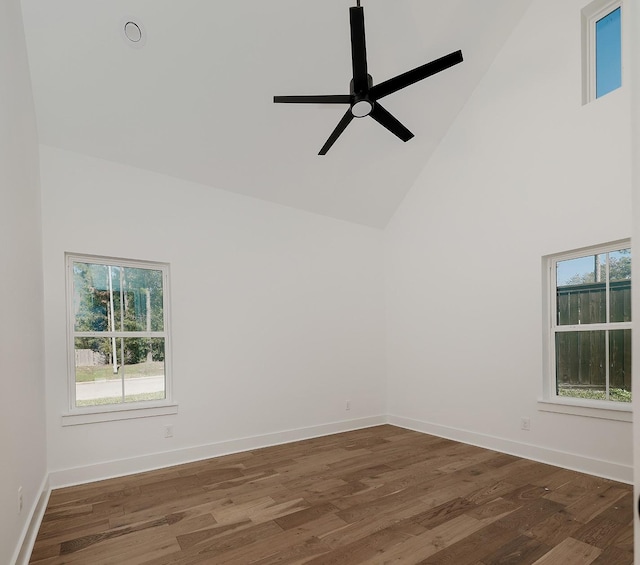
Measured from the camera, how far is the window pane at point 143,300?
3936 mm

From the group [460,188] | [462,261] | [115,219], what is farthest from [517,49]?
[115,219]

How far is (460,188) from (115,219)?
3669mm

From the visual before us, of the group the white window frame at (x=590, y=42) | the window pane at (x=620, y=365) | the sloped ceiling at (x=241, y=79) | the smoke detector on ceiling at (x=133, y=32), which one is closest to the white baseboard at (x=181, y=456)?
the sloped ceiling at (x=241, y=79)

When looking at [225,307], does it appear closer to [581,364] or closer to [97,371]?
[97,371]

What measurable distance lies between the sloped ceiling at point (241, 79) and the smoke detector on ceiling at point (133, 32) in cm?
3

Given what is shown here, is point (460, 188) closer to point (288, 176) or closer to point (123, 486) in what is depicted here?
point (288, 176)

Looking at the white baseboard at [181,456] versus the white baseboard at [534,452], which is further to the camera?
the white baseboard at [181,456]

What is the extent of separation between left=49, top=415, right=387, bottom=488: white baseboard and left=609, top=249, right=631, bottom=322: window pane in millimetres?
3121

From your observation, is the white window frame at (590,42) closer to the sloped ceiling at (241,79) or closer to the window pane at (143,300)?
the sloped ceiling at (241,79)

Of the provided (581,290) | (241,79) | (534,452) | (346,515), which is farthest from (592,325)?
(241,79)

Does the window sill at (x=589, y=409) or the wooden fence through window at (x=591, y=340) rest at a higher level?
the wooden fence through window at (x=591, y=340)

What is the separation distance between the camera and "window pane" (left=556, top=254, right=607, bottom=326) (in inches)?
142

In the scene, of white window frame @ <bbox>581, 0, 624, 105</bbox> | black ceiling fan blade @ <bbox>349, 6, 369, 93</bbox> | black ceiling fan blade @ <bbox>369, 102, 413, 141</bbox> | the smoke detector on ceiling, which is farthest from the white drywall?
white window frame @ <bbox>581, 0, 624, 105</bbox>

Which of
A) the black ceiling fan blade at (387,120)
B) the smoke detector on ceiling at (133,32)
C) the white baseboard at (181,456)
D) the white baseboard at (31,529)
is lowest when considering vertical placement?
the white baseboard at (181,456)
